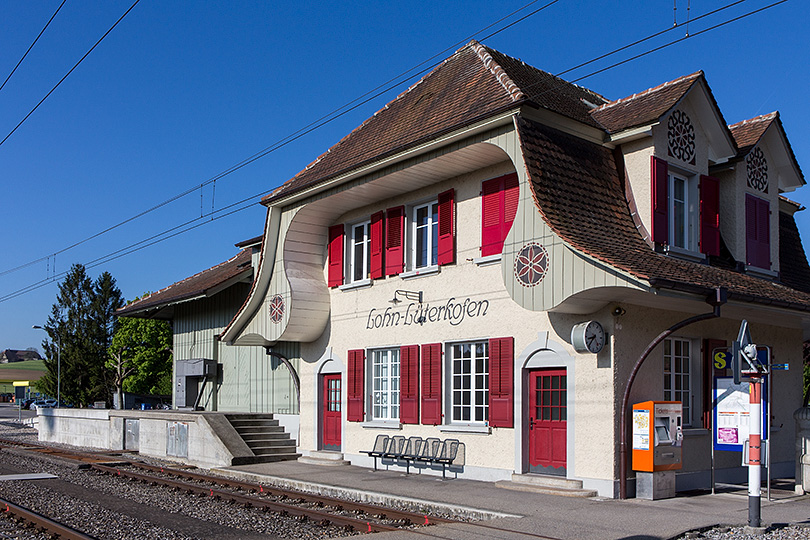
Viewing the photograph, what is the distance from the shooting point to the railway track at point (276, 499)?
34.4ft

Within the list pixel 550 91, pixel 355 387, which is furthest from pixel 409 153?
pixel 355 387

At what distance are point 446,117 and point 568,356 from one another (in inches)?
199

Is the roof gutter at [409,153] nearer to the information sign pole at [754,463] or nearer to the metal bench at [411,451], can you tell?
the metal bench at [411,451]

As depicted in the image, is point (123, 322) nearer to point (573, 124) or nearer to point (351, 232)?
point (351, 232)

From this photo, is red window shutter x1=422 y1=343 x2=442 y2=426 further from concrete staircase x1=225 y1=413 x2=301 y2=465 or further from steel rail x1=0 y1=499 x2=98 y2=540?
steel rail x1=0 y1=499 x2=98 y2=540

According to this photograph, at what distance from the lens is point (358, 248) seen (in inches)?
716

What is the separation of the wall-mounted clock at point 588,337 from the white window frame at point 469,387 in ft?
8.19

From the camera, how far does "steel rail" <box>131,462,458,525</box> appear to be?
10.6 metres

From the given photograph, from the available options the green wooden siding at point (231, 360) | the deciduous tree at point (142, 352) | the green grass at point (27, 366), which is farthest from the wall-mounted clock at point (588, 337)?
the green grass at point (27, 366)

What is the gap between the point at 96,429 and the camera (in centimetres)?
2566

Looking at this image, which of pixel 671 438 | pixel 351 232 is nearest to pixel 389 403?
pixel 351 232

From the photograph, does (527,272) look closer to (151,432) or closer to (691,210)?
(691,210)

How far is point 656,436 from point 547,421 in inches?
76.5

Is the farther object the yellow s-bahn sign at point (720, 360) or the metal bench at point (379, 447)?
the metal bench at point (379, 447)
